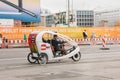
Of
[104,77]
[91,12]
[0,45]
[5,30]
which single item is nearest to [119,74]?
[104,77]

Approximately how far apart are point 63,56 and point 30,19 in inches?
2149

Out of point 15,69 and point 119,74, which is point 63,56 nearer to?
point 15,69

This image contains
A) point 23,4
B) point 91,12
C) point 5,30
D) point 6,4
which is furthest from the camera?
point 91,12

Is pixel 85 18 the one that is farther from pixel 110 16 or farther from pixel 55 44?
pixel 55 44

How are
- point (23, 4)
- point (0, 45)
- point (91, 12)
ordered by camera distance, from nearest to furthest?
point (0, 45)
point (23, 4)
point (91, 12)

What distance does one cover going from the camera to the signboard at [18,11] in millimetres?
72250

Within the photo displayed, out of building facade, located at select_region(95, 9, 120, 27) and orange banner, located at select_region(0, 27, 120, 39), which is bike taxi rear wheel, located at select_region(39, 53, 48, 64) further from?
building facade, located at select_region(95, 9, 120, 27)

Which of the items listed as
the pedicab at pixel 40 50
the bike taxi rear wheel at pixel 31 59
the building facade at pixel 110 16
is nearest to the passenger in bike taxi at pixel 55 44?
the pedicab at pixel 40 50

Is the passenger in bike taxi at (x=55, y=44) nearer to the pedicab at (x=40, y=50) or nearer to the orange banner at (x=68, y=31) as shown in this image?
the pedicab at (x=40, y=50)

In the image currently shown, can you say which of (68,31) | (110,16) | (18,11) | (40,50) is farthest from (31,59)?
(110,16)

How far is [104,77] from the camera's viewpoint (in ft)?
45.8

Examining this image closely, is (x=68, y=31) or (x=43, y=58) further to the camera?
(x=68, y=31)

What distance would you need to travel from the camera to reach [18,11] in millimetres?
73625

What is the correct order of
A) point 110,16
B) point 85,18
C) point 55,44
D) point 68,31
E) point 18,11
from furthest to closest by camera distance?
point 85,18
point 110,16
point 18,11
point 68,31
point 55,44
